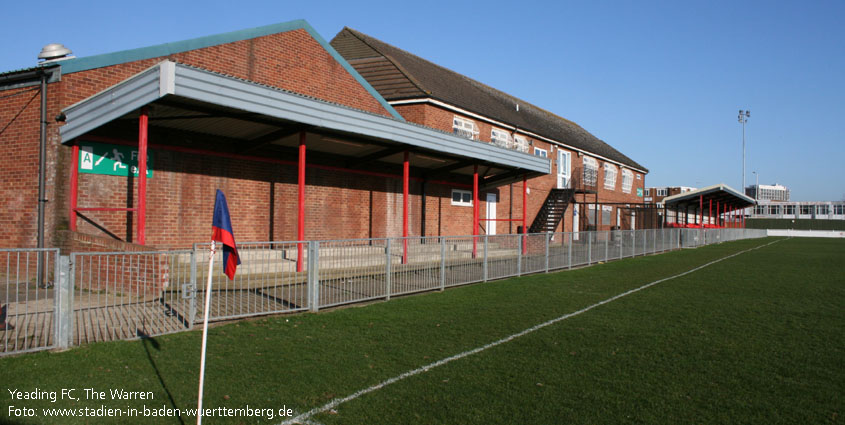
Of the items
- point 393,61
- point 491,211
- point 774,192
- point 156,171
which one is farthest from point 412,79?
point 774,192

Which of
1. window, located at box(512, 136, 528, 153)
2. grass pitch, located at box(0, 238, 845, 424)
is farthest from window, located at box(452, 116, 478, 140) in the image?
grass pitch, located at box(0, 238, 845, 424)

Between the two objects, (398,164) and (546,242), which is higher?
(398,164)

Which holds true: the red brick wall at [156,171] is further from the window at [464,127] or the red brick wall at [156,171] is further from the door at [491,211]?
the door at [491,211]

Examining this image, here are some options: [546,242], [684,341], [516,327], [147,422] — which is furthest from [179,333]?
[546,242]

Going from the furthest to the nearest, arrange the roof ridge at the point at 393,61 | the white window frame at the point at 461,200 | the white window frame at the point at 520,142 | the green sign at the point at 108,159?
1. the white window frame at the point at 520,142
2. the white window frame at the point at 461,200
3. the roof ridge at the point at 393,61
4. the green sign at the point at 108,159

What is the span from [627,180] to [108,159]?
1457 inches

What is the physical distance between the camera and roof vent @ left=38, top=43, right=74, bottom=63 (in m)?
10.9

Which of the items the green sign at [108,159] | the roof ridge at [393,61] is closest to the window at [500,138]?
the roof ridge at [393,61]

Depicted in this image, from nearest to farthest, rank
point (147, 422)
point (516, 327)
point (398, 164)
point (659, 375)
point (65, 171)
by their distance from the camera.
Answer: point (147, 422) → point (659, 375) → point (516, 327) → point (65, 171) → point (398, 164)

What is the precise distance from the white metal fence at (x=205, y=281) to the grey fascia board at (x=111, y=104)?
2.54 m

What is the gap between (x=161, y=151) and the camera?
1216cm

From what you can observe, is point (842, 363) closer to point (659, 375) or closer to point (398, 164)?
point (659, 375)

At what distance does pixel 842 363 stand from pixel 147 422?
23.3 ft

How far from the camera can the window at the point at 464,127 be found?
21.1 metres
